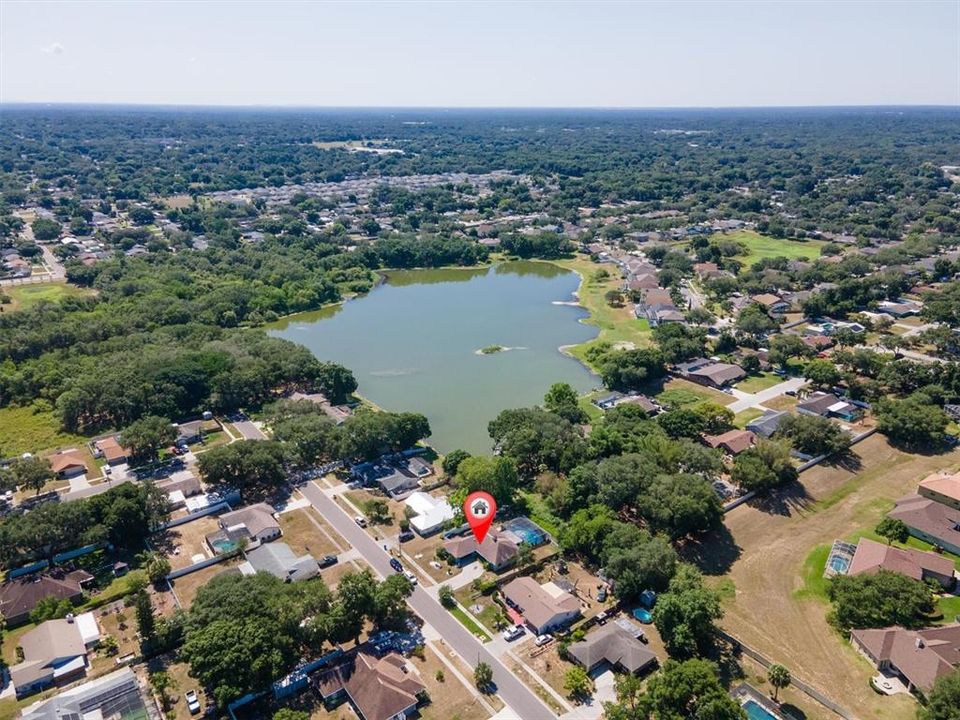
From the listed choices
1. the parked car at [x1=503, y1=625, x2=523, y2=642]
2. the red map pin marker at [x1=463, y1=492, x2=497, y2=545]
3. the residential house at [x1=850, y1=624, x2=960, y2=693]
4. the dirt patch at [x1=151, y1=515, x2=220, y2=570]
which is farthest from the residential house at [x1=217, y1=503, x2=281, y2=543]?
the residential house at [x1=850, y1=624, x2=960, y2=693]

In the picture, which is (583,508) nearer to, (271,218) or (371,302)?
(371,302)

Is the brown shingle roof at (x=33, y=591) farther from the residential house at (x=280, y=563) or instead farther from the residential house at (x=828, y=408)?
the residential house at (x=828, y=408)

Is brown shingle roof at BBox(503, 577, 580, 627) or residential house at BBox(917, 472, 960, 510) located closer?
brown shingle roof at BBox(503, 577, 580, 627)

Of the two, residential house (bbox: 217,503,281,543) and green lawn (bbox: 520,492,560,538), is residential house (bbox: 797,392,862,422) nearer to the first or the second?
green lawn (bbox: 520,492,560,538)

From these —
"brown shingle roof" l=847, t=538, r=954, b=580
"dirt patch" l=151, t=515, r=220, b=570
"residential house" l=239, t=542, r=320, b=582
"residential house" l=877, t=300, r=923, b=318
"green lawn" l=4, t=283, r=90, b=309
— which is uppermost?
"residential house" l=877, t=300, r=923, b=318

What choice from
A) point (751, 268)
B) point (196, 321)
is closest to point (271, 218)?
point (196, 321)

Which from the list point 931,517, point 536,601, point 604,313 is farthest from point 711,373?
point 536,601

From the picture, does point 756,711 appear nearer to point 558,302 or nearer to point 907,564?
point 907,564
